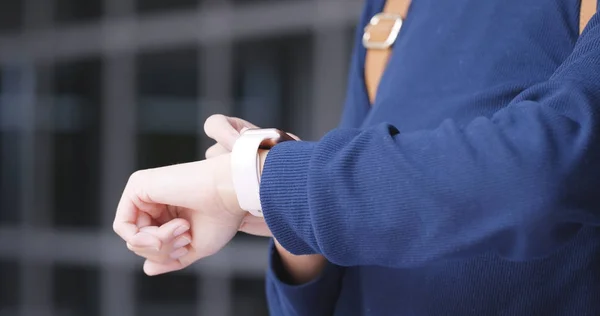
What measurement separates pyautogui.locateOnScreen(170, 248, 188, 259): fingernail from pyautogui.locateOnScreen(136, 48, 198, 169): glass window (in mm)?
3774

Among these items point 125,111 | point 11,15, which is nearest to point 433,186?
point 125,111

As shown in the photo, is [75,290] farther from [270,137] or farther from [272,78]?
[270,137]

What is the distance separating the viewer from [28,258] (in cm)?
533

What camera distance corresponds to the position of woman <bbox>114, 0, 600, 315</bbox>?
709 mm

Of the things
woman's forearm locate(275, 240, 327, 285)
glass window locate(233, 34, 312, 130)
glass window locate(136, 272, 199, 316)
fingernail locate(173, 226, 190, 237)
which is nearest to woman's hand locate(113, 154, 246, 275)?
fingernail locate(173, 226, 190, 237)

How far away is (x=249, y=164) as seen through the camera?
0.84 metres

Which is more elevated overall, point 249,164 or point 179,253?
point 249,164

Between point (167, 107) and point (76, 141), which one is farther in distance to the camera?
point (76, 141)

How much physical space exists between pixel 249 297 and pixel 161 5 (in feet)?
5.32

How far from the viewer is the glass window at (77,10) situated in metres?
5.07

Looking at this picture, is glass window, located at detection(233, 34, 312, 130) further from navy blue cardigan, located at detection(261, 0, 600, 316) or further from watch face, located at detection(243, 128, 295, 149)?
watch face, located at detection(243, 128, 295, 149)

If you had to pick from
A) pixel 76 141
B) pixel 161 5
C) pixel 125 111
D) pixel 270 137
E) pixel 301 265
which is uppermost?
pixel 270 137

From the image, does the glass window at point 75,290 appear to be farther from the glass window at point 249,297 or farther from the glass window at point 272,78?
the glass window at point 272,78

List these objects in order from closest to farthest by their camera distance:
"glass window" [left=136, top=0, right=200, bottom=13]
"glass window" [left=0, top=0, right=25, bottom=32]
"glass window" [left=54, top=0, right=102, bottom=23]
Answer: "glass window" [left=136, top=0, right=200, bottom=13], "glass window" [left=54, top=0, right=102, bottom=23], "glass window" [left=0, top=0, right=25, bottom=32]
